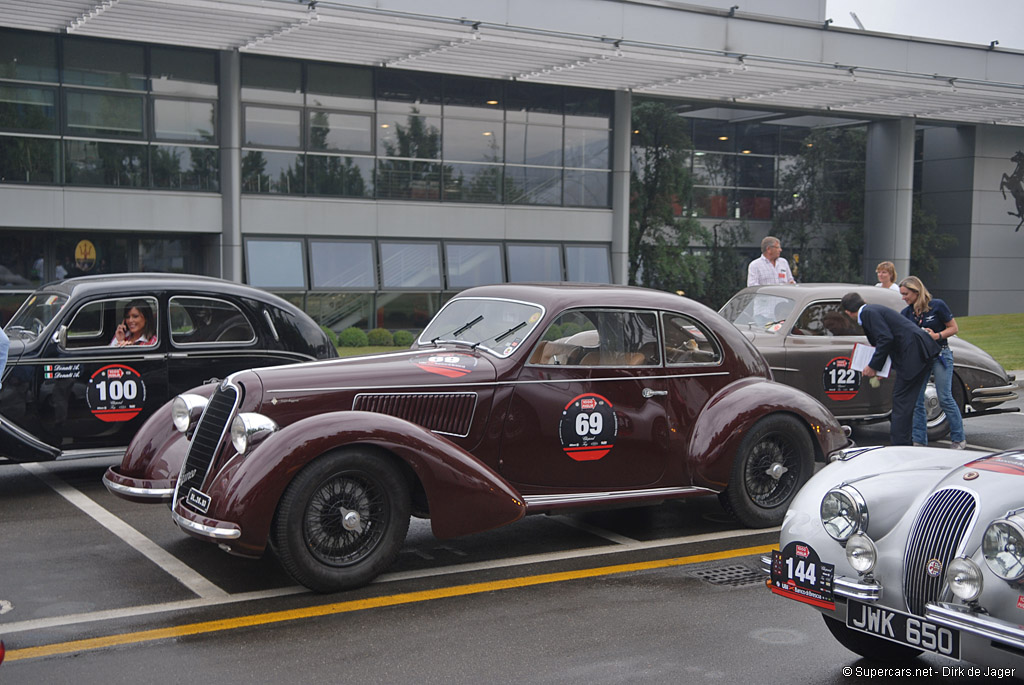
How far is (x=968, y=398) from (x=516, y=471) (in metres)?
7.11

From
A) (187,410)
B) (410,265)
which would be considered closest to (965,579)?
(187,410)

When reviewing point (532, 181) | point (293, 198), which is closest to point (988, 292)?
point (532, 181)

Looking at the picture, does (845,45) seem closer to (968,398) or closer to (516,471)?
(968,398)

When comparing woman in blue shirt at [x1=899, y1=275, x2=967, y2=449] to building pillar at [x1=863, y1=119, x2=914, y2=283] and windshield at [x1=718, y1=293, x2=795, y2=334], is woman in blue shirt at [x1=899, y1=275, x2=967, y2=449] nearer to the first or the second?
windshield at [x1=718, y1=293, x2=795, y2=334]

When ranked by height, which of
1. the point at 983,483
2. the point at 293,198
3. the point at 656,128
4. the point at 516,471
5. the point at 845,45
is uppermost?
the point at 845,45

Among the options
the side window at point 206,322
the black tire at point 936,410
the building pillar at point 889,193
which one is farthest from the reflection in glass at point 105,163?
the building pillar at point 889,193

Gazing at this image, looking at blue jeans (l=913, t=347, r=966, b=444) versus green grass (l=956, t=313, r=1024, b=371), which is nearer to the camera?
blue jeans (l=913, t=347, r=966, b=444)

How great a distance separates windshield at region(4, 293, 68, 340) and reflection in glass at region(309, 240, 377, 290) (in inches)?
535

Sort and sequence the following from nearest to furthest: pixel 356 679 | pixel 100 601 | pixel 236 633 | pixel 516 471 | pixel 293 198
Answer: pixel 356 679 < pixel 236 633 < pixel 100 601 < pixel 516 471 < pixel 293 198

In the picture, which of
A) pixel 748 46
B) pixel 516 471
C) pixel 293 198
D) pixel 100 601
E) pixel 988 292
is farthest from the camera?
pixel 988 292

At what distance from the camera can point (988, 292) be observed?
1321 inches

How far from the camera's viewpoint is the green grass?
20.9 m

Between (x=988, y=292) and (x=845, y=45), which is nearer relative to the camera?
(x=845, y=45)

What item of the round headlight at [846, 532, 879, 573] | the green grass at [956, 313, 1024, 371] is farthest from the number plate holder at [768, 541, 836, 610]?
the green grass at [956, 313, 1024, 371]
